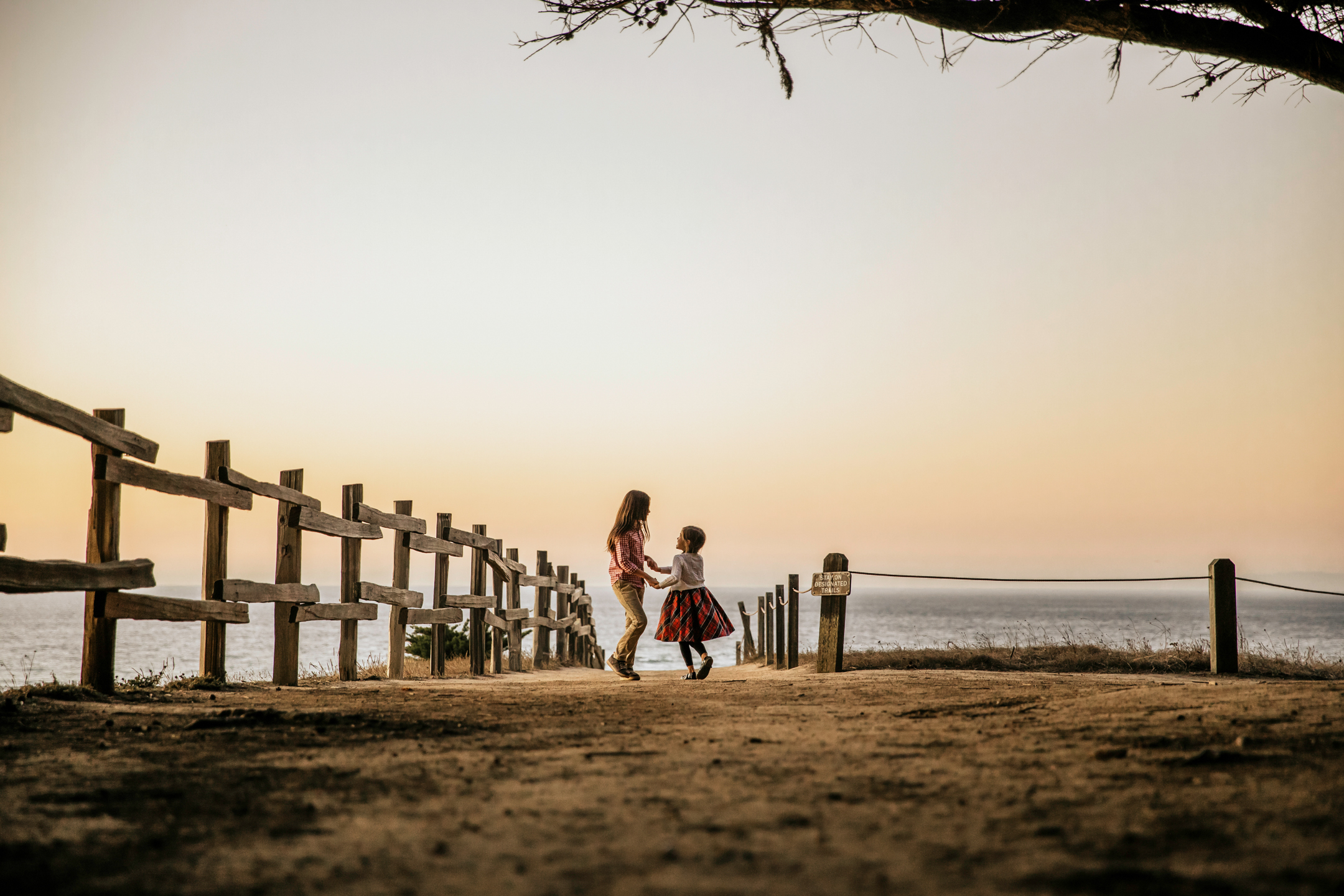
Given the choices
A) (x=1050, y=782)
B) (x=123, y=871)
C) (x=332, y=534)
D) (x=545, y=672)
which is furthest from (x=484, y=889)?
(x=545, y=672)

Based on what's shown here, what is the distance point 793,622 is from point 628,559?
162 inches

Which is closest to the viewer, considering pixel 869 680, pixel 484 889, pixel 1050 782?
pixel 484 889

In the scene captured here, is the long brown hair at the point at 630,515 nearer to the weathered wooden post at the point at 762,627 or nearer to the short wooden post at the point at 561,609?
the short wooden post at the point at 561,609

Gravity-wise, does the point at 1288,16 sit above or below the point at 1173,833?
above

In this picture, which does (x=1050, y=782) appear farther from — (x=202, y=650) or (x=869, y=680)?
(x=202, y=650)

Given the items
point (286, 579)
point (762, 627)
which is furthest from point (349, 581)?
point (762, 627)

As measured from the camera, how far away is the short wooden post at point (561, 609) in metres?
18.2

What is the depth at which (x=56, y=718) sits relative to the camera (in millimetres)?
5492

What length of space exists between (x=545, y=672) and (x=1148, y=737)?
1246 cm

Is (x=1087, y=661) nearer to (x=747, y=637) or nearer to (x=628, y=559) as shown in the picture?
(x=628, y=559)

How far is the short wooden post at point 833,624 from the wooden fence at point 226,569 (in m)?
4.32

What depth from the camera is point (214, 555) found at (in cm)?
786

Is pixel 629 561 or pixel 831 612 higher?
pixel 629 561

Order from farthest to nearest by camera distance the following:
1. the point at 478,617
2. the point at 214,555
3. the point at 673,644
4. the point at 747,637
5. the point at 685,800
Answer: the point at 673,644, the point at 747,637, the point at 478,617, the point at 214,555, the point at 685,800
